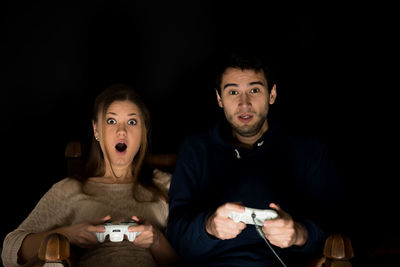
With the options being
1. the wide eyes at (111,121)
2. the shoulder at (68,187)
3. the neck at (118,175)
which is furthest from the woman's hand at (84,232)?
the wide eyes at (111,121)

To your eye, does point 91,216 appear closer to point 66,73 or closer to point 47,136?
point 47,136

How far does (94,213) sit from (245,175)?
1.85 feet

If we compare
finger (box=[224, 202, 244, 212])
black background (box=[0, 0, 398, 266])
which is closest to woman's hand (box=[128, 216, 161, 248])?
finger (box=[224, 202, 244, 212])

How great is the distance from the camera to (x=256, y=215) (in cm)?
126

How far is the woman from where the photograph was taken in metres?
1.50

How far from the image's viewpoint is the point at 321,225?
60.0 inches

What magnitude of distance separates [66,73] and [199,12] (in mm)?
673

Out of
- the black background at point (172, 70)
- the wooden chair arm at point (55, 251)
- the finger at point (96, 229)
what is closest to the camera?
the wooden chair arm at point (55, 251)

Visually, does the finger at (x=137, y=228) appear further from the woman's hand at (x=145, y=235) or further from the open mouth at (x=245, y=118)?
the open mouth at (x=245, y=118)

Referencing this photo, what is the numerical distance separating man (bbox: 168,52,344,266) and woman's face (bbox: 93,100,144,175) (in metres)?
0.19

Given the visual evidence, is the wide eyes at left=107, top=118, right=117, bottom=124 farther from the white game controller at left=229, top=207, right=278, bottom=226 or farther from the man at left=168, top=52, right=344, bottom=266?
the white game controller at left=229, top=207, right=278, bottom=226

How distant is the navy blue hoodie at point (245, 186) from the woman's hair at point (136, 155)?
4.9 inches

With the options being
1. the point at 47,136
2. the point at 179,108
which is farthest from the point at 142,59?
the point at 47,136

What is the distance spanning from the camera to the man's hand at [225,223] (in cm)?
127
